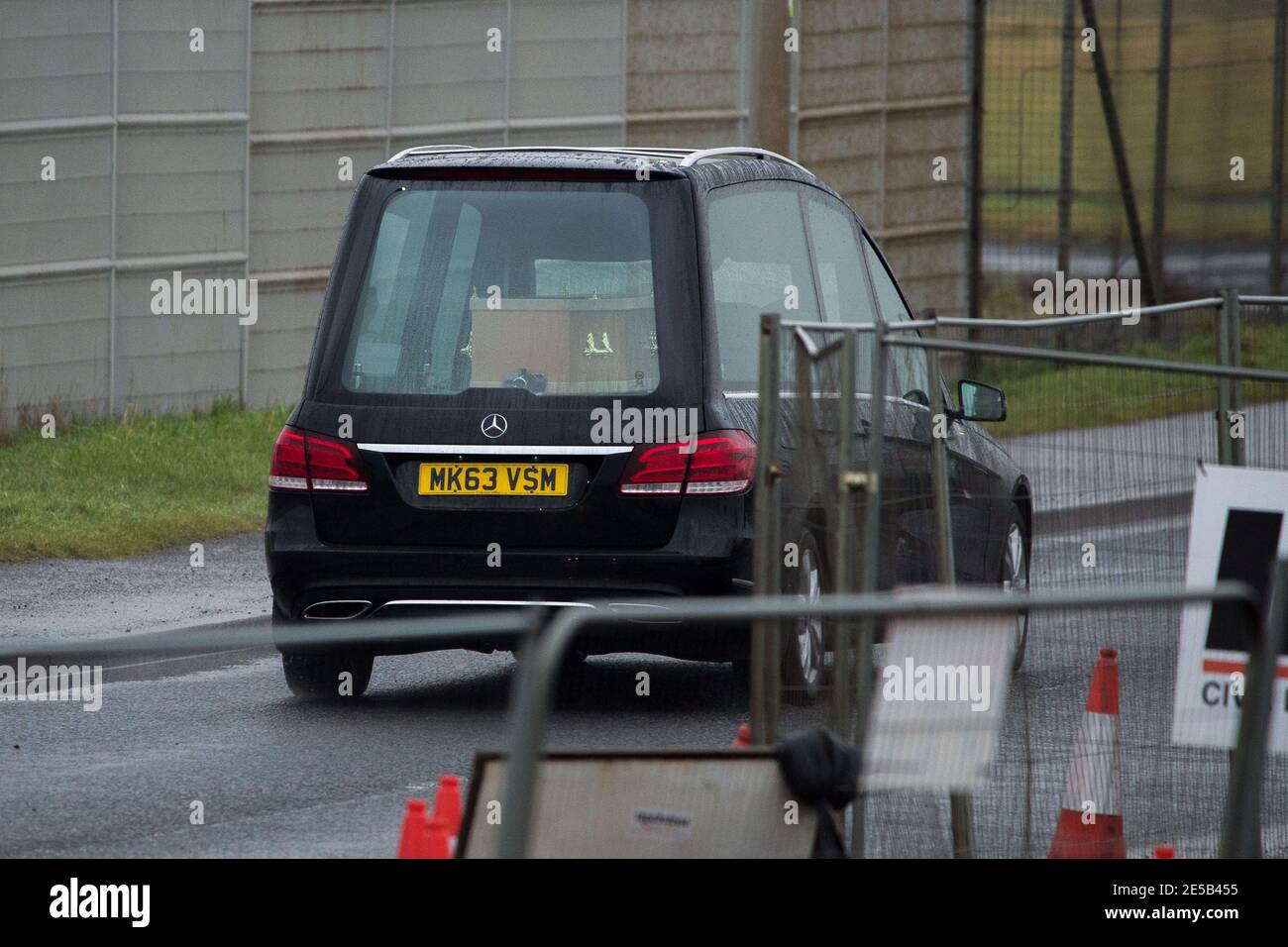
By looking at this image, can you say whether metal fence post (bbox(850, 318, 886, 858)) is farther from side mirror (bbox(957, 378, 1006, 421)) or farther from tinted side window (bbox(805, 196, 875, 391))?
tinted side window (bbox(805, 196, 875, 391))

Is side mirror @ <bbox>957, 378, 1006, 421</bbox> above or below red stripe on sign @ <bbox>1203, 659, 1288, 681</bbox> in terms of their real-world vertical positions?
above

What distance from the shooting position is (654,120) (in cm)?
1947

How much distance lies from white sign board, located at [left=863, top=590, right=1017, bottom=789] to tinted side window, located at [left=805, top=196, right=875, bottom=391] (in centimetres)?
459

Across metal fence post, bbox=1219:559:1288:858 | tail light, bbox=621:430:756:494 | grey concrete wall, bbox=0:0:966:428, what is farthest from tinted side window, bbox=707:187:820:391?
grey concrete wall, bbox=0:0:966:428

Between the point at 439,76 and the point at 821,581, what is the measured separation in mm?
12863

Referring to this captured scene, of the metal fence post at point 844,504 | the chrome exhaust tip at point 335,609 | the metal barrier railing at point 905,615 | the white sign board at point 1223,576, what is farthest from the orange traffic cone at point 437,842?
the chrome exhaust tip at point 335,609

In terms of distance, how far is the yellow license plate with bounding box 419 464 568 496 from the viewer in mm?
8250

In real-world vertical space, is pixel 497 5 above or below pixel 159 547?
above

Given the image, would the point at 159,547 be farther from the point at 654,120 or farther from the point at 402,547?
the point at 654,120

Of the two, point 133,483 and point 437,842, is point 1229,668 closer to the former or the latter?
point 437,842

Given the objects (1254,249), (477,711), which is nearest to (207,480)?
(477,711)

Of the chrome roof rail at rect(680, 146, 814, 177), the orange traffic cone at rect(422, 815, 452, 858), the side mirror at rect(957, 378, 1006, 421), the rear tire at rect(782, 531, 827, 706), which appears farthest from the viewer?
the chrome roof rail at rect(680, 146, 814, 177)

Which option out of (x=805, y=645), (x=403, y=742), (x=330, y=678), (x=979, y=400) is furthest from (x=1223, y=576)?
(x=330, y=678)

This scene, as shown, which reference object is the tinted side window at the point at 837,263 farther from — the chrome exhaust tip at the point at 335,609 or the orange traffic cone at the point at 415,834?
the orange traffic cone at the point at 415,834
